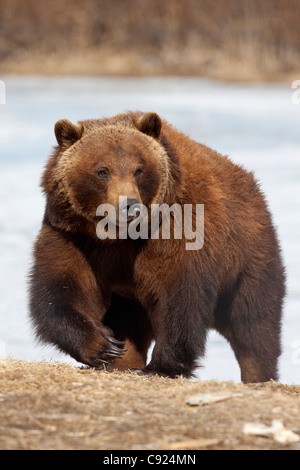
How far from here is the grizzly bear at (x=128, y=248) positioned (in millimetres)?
5359

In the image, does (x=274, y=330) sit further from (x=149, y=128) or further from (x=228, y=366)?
(x=149, y=128)

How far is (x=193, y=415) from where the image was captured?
3912 millimetres

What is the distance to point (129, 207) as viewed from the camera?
5.02 m

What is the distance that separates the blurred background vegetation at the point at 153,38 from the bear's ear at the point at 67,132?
699 inches

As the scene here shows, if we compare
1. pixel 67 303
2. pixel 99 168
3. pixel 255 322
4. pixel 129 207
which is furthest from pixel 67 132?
pixel 255 322

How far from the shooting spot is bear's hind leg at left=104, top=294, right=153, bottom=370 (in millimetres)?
6152

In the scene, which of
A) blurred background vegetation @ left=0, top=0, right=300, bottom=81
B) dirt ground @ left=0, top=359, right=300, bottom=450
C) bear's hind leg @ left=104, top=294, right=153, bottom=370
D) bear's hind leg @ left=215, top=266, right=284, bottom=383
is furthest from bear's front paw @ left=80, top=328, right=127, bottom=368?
blurred background vegetation @ left=0, top=0, right=300, bottom=81

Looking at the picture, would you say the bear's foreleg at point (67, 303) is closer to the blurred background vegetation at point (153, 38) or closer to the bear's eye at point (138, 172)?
the bear's eye at point (138, 172)

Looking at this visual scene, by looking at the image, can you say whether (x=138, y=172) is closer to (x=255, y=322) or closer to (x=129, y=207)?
(x=129, y=207)

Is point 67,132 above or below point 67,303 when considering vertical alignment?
above

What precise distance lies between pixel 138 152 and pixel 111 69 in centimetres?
2006

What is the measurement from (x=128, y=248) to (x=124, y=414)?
1830mm

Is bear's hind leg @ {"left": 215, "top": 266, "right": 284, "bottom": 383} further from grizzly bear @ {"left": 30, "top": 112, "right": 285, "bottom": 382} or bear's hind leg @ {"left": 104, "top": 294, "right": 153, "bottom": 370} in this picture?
bear's hind leg @ {"left": 104, "top": 294, "right": 153, "bottom": 370}

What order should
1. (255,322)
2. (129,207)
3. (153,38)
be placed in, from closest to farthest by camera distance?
1. (129,207)
2. (255,322)
3. (153,38)
